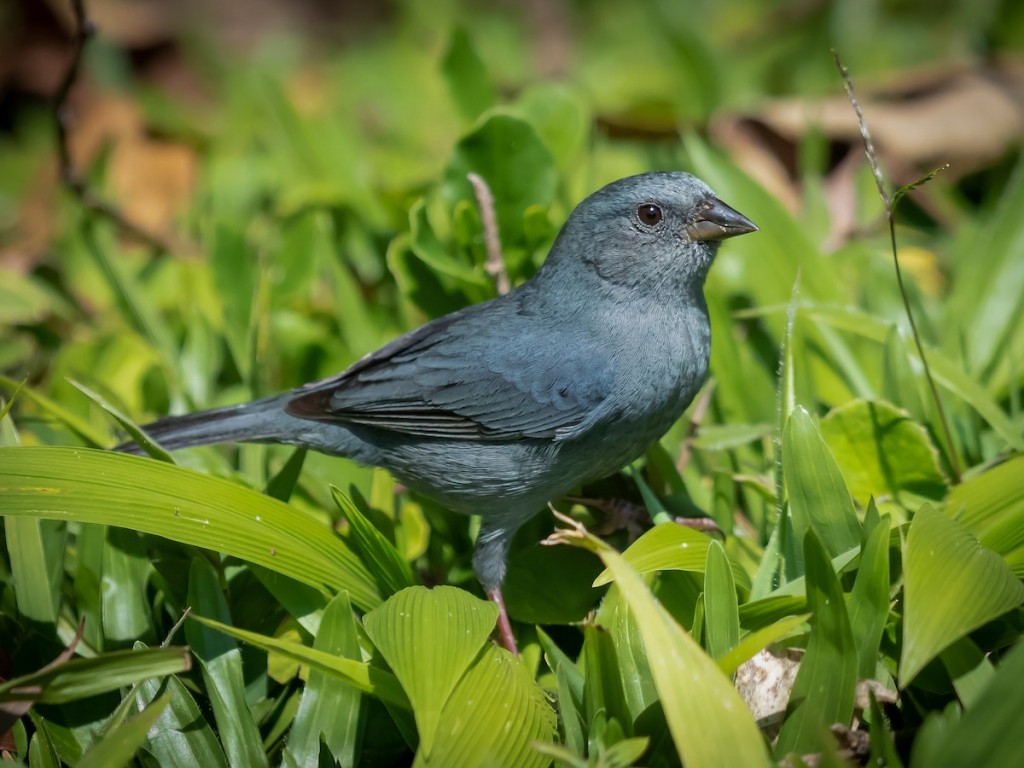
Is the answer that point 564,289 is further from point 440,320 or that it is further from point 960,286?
point 960,286

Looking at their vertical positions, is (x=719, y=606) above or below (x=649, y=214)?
below

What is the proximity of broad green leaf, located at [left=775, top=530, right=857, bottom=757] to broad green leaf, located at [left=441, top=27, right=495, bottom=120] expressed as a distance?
270cm

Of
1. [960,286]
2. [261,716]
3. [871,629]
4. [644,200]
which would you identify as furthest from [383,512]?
[960,286]

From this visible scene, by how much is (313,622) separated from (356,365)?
811 mm

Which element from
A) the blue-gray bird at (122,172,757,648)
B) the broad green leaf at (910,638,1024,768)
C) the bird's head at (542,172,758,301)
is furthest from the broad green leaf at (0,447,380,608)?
the broad green leaf at (910,638,1024,768)

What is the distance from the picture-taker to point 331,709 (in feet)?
7.68

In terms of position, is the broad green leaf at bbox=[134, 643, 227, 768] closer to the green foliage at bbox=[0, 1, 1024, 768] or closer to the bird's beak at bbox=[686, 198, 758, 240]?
the green foliage at bbox=[0, 1, 1024, 768]

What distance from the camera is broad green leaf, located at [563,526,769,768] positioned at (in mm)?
1811

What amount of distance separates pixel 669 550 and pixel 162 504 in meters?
1.23

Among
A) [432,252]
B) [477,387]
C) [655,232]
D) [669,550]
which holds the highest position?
[655,232]

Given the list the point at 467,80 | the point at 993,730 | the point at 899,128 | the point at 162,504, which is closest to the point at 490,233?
the point at 467,80

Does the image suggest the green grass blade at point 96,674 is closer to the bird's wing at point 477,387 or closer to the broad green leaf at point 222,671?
the broad green leaf at point 222,671

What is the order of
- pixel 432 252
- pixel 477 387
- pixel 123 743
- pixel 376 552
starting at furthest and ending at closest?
pixel 432 252 → pixel 477 387 → pixel 376 552 → pixel 123 743

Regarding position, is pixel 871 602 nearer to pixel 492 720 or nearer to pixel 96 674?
pixel 492 720
